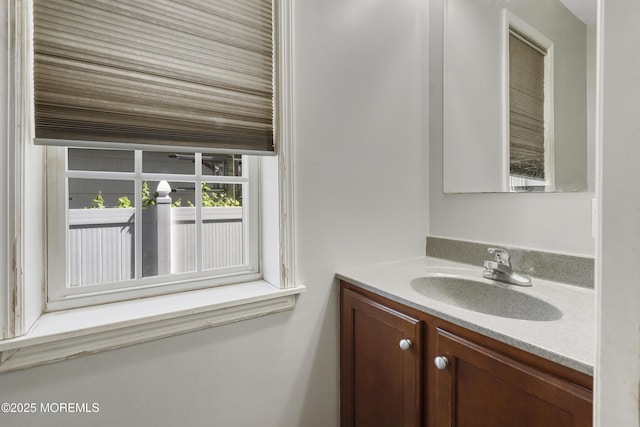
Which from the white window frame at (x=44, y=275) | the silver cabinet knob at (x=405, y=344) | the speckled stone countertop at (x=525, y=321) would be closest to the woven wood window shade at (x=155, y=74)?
the white window frame at (x=44, y=275)

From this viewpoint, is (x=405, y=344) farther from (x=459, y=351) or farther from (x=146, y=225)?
(x=146, y=225)

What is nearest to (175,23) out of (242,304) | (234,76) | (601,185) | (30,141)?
(234,76)

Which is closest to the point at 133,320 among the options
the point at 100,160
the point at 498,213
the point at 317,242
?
the point at 100,160

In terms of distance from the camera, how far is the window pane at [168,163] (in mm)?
1134

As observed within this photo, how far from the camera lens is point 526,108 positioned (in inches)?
50.8

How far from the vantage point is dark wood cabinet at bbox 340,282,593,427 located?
0.68 meters

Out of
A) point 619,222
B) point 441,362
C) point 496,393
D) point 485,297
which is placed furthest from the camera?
point 485,297

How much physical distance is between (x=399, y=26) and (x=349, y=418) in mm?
1860

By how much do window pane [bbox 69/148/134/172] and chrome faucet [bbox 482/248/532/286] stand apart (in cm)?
145

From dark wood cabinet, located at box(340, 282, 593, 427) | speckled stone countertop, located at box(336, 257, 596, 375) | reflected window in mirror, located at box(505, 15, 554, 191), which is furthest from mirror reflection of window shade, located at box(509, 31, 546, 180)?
dark wood cabinet, located at box(340, 282, 593, 427)

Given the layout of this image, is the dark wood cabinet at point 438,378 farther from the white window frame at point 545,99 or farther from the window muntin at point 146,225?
the white window frame at point 545,99

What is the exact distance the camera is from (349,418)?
1.31 metres

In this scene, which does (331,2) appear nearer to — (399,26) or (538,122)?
(399,26)

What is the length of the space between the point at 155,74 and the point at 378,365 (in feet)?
4.22
